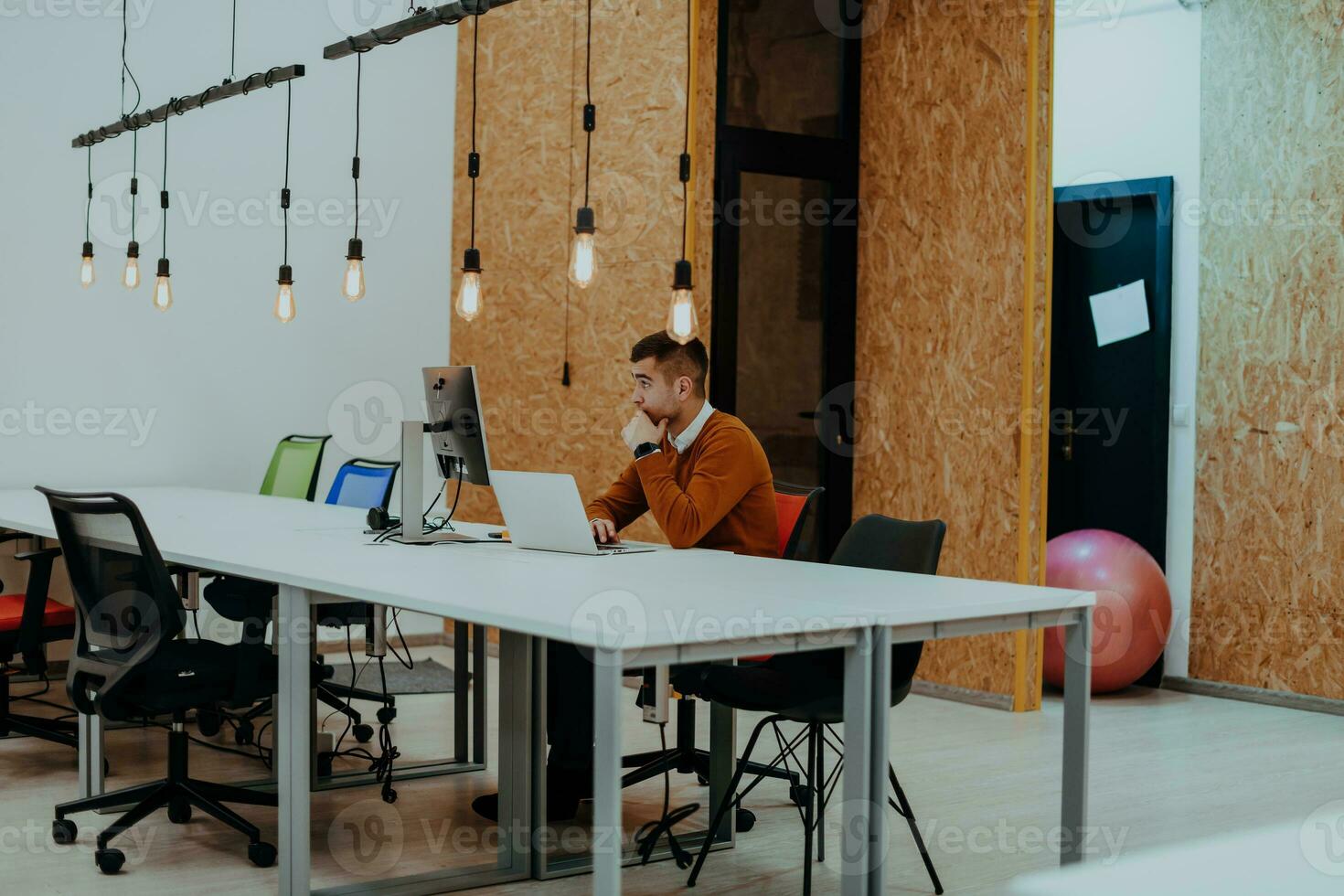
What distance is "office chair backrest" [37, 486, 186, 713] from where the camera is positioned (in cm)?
331

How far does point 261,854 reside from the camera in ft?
11.2

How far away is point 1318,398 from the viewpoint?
5613mm

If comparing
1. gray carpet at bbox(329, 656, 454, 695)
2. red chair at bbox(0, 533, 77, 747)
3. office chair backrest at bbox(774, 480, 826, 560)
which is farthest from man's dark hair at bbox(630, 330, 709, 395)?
gray carpet at bbox(329, 656, 454, 695)

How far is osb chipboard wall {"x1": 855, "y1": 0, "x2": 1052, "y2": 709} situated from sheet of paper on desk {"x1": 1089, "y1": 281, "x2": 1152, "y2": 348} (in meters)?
0.98

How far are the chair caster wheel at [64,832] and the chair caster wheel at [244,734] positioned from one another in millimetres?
1152

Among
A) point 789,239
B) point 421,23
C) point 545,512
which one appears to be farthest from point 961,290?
point 545,512

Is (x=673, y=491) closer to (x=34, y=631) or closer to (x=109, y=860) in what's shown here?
(x=109, y=860)

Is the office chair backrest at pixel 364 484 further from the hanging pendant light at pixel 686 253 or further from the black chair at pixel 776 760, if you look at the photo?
the black chair at pixel 776 760

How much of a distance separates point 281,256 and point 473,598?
4351 millimetres

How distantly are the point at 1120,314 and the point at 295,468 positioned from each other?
3677mm

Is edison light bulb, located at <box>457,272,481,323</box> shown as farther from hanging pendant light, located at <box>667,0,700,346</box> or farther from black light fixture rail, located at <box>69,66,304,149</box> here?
black light fixture rail, located at <box>69,66,304,149</box>

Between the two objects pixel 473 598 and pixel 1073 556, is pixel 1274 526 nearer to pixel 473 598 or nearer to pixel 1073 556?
pixel 1073 556

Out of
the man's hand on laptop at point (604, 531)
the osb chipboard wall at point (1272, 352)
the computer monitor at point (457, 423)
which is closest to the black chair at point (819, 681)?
the man's hand on laptop at point (604, 531)

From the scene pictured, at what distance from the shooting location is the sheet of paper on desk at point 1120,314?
6.27 m
